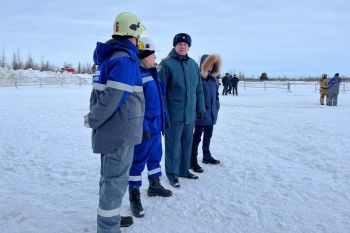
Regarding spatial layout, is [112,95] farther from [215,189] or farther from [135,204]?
[215,189]

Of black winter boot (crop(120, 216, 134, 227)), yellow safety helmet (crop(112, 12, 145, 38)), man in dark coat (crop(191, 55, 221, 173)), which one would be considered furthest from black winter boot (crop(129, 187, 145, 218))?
man in dark coat (crop(191, 55, 221, 173))

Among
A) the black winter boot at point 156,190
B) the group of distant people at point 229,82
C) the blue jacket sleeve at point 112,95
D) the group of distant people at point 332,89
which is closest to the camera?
the blue jacket sleeve at point 112,95

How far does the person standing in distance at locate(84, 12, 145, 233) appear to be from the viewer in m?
2.71

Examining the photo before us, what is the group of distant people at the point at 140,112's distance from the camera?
2.78m

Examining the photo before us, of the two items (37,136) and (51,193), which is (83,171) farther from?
(37,136)

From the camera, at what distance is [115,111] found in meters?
2.78

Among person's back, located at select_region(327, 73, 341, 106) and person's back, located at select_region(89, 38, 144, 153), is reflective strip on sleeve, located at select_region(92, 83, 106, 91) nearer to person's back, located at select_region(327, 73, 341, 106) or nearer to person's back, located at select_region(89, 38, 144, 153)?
person's back, located at select_region(89, 38, 144, 153)

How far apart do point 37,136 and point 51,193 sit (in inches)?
159

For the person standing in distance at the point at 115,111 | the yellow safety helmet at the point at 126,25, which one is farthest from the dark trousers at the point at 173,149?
the yellow safety helmet at the point at 126,25

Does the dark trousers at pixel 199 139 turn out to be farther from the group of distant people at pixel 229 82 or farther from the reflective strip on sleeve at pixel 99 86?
the group of distant people at pixel 229 82

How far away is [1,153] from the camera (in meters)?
6.22

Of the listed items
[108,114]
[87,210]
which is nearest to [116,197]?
[108,114]

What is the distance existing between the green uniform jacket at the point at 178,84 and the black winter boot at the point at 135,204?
→ 118cm

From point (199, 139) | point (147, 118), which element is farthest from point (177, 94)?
point (199, 139)
